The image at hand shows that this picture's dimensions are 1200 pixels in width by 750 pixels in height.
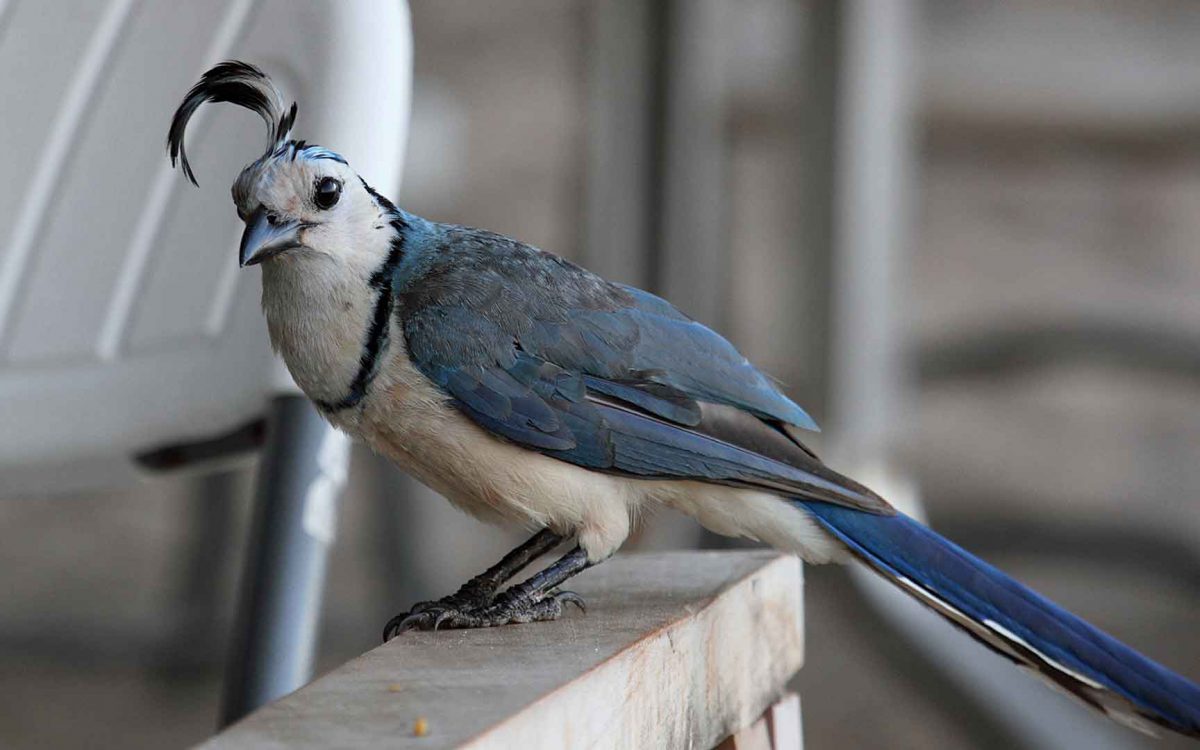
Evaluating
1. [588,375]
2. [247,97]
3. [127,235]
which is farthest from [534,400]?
[127,235]

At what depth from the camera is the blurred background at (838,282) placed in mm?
2572

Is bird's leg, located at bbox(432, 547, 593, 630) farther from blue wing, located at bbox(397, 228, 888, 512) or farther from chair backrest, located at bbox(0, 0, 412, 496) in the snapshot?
chair backrest, located at bbox(0, 0, 412, 496)

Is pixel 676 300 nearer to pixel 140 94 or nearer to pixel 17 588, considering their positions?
pixel 140 94

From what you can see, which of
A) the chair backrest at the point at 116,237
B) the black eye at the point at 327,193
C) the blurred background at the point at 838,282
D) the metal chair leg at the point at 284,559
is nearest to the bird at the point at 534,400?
the black eye at the point at 327,193

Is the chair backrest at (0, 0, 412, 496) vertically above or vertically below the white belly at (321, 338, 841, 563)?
above

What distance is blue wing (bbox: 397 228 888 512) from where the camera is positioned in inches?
41.5

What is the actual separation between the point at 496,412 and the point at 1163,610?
358cm

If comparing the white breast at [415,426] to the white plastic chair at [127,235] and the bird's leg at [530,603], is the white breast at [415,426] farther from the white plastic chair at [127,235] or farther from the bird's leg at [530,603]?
the white plastic chair at [127,235]

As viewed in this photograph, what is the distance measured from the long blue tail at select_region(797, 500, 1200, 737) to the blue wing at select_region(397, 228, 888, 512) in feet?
0.08

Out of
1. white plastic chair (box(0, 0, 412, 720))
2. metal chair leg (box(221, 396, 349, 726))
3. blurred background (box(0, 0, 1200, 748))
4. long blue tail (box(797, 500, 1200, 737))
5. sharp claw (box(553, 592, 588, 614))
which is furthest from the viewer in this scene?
blurred background (box(0, 0, 1200, 748))

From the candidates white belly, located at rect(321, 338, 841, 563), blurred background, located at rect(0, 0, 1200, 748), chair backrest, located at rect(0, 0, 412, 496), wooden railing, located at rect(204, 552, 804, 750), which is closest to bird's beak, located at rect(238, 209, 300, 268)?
white belly, located at rect(321, 338, 841, 563)

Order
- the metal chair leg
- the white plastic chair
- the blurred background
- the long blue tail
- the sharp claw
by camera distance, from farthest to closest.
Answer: the blurred background → the white plastic chair → the metal chair leg → the sharp claw → the long blue tail

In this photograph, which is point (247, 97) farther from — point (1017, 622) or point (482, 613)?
point (1017, 622)

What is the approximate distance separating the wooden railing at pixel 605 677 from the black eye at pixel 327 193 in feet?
0.97
